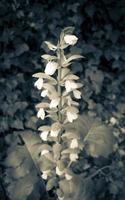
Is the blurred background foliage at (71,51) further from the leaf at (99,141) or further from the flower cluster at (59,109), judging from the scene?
the flower cluster at (59,109)

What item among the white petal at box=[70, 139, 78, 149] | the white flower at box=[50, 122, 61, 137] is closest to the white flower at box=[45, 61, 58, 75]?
the white flower at box=[50, 122, 61, 137]

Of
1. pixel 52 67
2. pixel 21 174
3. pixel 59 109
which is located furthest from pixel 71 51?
pixel 52 67

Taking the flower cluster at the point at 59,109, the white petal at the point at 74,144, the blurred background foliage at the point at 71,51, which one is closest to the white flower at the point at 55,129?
the flower cluster at the point at 59,109

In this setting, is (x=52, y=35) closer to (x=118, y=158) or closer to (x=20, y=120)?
(x=20, y=120)

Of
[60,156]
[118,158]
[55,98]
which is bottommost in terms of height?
[118,158]

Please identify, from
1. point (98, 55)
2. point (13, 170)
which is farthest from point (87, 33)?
point (13, 170)

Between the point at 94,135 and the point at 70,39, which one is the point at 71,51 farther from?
the point at 70,39

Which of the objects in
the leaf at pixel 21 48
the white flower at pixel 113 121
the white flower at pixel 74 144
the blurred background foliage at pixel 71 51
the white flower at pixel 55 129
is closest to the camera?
the white flower at pixel 55 129
